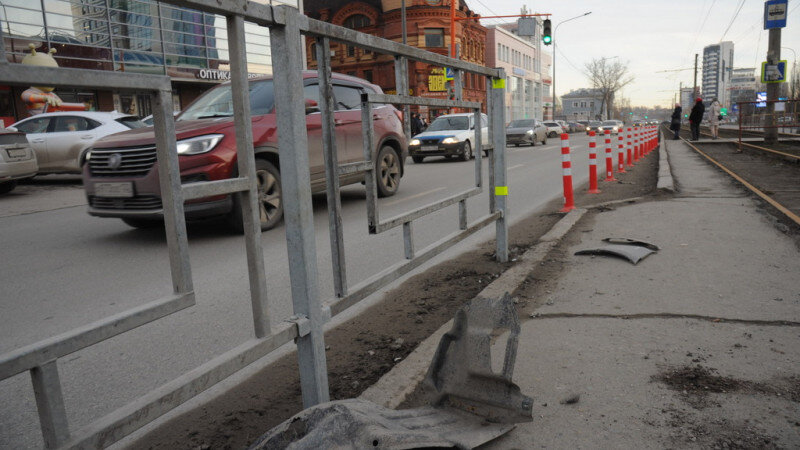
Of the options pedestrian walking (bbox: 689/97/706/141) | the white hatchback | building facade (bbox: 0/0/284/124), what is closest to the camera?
building facade (bbox: 0/0/284/124)

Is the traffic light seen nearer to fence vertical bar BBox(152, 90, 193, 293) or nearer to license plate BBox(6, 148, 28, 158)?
license plate BBox(6, 148, 28, 158)

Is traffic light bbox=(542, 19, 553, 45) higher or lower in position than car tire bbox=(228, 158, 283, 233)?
higher

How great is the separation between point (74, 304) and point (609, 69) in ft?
368

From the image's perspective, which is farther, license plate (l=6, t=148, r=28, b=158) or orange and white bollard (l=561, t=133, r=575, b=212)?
license plate (l=6, t=148, r=28, b=158)

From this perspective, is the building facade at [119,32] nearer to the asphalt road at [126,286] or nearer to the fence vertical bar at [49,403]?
the fence vertical bar at [49,403]

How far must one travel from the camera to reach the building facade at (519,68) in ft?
210

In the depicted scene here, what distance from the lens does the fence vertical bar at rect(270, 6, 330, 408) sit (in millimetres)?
2082

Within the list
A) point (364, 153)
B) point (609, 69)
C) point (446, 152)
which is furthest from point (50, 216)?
point (609, 69)

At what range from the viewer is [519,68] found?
2869 inches

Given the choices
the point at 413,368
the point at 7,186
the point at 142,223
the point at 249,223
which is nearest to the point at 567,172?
the point at 142,223

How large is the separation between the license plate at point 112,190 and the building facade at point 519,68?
58921 millimetres

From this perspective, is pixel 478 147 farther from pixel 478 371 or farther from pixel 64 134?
pixel 64 134

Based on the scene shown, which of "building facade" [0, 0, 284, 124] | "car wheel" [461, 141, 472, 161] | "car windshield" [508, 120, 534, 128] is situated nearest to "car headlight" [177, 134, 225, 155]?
"building facade" [0, 0, 284, 124]

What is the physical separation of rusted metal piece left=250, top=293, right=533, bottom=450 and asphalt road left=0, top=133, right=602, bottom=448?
1.38m
